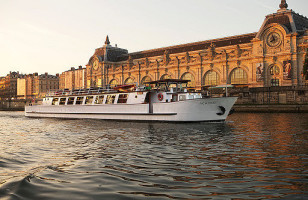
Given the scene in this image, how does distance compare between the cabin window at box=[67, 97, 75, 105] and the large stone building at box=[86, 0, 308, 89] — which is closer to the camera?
the cabin window at box=[67, 97, 75, 105]

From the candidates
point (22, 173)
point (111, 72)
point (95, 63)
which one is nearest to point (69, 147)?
point (22, 173)

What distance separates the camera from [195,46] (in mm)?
79562

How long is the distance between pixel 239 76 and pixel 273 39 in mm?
10840

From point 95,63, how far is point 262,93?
5943cm

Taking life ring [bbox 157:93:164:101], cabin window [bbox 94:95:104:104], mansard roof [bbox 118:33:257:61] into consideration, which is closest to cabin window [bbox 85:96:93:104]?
cabin window [bbox 94:95:104:104]

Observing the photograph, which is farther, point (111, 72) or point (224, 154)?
point (111, 72)

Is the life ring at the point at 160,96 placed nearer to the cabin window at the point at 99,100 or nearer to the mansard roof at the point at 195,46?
the cabin window at the point at 99,100

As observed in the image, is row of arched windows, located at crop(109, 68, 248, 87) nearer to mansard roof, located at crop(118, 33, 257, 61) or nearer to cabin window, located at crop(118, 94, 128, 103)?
mansard roof, located at crop(118, 33, 257, 61)

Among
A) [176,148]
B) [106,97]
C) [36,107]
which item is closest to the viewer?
[176,148]

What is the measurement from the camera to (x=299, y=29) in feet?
201

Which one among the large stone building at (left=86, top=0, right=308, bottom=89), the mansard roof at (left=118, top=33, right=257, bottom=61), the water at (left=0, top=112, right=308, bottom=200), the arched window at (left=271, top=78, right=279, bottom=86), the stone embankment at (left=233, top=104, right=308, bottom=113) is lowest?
the water at (left=0, top=112, right=308, bottom=200)

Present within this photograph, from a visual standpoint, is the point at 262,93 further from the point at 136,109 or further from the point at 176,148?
the point at 176,148

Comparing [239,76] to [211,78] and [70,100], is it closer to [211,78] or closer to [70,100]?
[211,78]

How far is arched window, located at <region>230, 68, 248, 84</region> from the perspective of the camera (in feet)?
216
